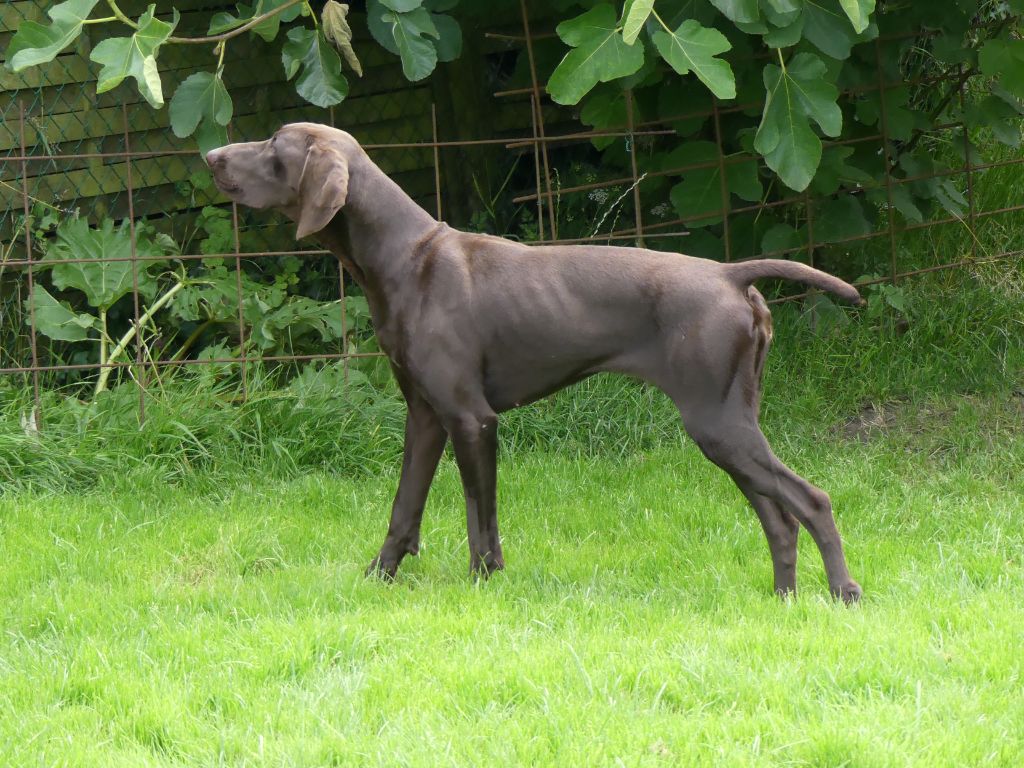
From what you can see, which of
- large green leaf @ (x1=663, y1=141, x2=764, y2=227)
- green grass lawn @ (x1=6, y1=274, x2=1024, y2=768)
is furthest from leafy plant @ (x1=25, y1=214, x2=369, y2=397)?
large green leaf @ (x1=663, y1=141, x2=764, y2=227)

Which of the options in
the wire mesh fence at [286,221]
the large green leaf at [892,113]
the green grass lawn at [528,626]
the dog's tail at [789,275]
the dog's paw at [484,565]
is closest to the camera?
the green grass lawn at [528,626]

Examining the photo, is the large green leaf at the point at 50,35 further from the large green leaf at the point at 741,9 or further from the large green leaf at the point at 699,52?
the large green leaf at the point at 741,9

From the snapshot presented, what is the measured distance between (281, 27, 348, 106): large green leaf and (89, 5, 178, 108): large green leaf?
2.11ft

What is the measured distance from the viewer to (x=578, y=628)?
382 centimetres

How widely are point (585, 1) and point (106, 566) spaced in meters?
3.45

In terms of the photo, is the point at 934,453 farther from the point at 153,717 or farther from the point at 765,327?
the point at 153,717

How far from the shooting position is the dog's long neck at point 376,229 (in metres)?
4.38

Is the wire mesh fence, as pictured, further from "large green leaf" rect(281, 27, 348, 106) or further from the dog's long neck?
the dog's long neck

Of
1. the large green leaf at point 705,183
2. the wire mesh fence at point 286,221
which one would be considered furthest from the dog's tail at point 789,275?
the large green leaf at point 705,183

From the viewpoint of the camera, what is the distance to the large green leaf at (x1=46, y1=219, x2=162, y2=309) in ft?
21.4

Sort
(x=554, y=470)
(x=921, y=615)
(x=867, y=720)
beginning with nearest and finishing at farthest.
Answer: (x=867, y=720) < (x=921, y=615) < (x=554, y=470)

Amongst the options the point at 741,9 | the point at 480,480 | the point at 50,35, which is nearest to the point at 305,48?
the point at 50,35

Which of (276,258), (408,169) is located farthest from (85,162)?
(408,169)

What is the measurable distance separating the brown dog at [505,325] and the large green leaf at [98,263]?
7.92 ft
